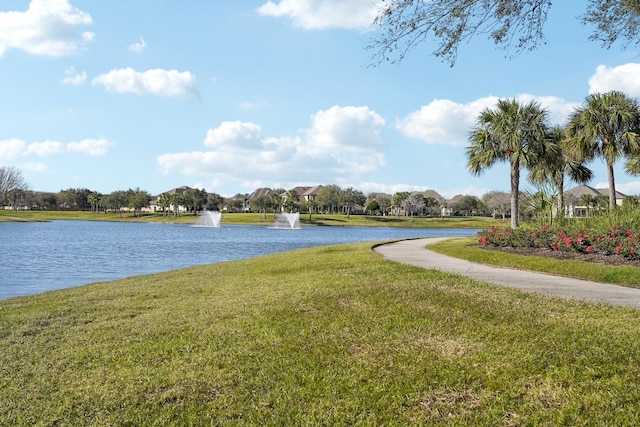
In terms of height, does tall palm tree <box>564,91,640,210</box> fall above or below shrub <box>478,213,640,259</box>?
above

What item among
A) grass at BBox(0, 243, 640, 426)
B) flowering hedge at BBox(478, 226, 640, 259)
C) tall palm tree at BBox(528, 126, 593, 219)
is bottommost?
grass at BBox(0, 243, 640, 426)

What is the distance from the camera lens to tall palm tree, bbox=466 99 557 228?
24750 millimetres

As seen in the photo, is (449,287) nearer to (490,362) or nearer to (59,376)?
(490,362)

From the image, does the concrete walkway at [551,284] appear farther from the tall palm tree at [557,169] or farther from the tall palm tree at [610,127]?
the tall palm tree at [610,127]

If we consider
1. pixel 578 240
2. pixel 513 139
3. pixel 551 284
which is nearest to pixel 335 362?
pixel 551 284

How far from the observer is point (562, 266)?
43.1 ft

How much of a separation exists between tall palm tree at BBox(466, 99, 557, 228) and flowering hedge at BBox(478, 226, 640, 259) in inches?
261

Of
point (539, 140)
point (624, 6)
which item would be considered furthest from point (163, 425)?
point (539, 140)

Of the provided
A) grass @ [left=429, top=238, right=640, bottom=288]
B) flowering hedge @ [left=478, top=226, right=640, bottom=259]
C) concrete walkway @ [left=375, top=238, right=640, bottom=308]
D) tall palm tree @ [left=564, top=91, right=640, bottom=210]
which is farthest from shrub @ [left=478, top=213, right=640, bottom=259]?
tall palm tree @ [left=564, top=91, right=640, bottom=210]

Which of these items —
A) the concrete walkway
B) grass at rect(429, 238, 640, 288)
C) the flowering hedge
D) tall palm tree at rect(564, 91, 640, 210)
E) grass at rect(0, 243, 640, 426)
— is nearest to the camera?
grass at rect(0, 243, 640, 426)

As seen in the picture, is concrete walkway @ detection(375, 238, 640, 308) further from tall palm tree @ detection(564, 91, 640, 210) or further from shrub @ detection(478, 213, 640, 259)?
tall palm tree @ detection(564, 91, 640, 210)

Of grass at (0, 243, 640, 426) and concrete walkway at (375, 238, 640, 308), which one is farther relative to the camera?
concrete walkway at (375, 238, 640, 308)

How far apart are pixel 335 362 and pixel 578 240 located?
Result: 1200 cm

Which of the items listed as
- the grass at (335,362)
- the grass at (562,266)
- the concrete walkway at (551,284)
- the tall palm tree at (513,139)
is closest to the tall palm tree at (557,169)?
the tall palm tree at (513,139)
